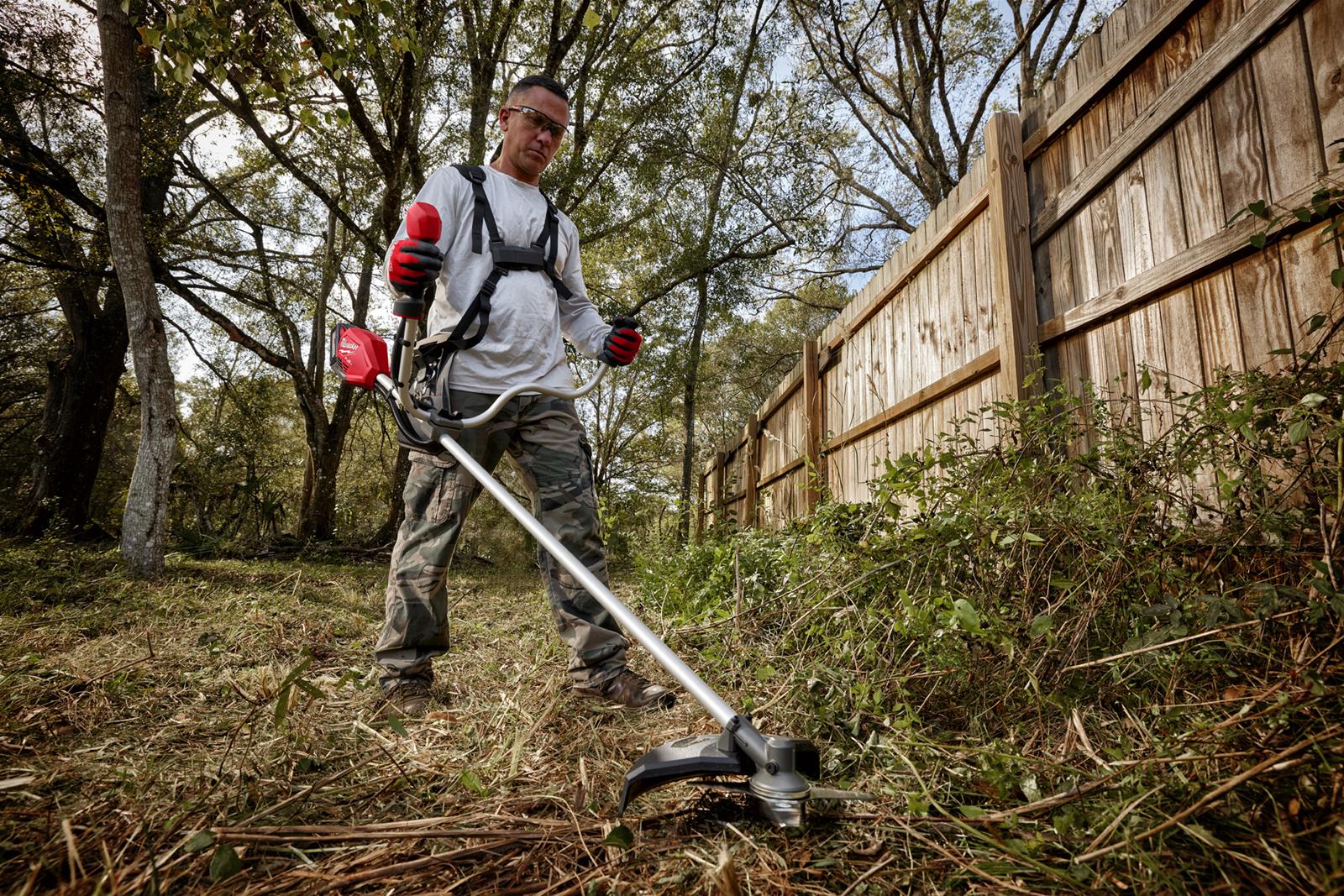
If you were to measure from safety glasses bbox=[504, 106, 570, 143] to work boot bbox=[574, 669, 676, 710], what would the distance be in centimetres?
211

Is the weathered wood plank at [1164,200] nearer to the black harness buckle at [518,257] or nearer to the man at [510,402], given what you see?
the man at [510,402]

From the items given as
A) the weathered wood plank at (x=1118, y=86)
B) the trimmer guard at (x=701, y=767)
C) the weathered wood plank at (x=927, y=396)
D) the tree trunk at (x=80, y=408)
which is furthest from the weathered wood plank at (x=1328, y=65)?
the tree trunk at (x=80, y=408)

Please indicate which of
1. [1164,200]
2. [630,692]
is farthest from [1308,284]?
[630,692]

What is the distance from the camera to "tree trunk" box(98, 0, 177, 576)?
15.6 ft

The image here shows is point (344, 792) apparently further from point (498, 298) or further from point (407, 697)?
point (498, 298)

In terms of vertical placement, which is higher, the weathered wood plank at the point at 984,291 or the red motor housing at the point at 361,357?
the weathered wood plank at the point at 984,291

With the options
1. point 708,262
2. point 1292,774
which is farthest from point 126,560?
point 708,262

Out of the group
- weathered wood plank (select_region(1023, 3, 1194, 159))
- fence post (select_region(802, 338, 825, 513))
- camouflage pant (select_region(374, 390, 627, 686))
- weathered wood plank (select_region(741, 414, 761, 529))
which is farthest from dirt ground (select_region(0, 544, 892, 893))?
weathered wood plank (select_region(741, 414, 761, 529))

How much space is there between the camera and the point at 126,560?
190 inches

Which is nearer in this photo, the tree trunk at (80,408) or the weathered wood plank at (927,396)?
the weathered wood plank at (927,396)

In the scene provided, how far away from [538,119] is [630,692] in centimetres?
225

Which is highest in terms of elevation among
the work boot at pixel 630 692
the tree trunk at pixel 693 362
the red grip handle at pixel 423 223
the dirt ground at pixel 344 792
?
the tree trunk at pixel 693 362

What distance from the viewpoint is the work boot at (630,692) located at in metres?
2.12

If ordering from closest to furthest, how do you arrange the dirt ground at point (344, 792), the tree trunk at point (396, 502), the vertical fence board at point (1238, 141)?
the dirt ground at point (344, 792) → the vertical fence board at point (1238, 141) → the tree trunk at point (396, 502)
